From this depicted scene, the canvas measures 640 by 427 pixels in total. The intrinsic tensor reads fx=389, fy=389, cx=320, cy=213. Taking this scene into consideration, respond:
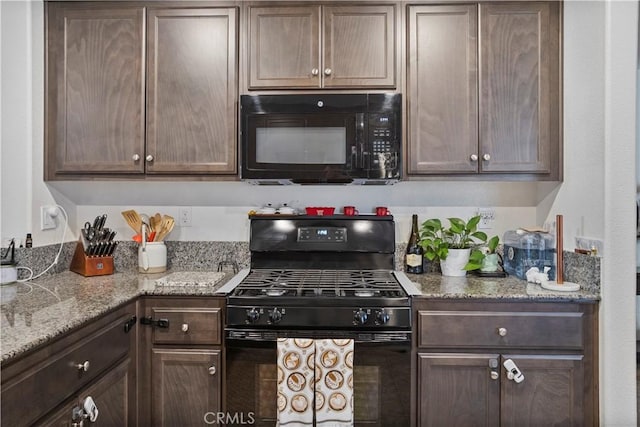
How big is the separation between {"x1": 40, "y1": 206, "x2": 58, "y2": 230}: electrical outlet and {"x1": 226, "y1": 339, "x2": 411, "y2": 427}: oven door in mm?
1230

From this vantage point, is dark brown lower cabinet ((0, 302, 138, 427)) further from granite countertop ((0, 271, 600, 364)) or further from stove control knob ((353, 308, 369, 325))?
stove control knob ((353, 308, 369, 325))

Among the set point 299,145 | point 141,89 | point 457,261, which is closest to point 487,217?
point 457,261

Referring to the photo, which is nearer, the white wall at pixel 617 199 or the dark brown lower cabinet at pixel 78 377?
the dark brown lower cabinet at pixel 78 377

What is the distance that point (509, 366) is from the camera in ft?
5.24

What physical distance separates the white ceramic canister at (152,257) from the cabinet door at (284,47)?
0.99m

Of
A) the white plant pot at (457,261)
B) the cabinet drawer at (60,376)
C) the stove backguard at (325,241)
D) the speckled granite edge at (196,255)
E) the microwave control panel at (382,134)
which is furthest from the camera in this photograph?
the speckled granite edge at (196,255)

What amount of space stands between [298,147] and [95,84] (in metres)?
1.09

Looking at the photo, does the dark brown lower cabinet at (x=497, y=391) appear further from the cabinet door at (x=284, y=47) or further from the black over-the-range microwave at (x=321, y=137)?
the cabinet door at (x=284, y=47)

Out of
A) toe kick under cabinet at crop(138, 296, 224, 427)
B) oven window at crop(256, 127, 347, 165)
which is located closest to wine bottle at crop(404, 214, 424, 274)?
oven window at crop(256, 127, 347, 165)

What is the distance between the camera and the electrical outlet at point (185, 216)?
2.30m

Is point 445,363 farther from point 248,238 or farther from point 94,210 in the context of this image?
point 94,210

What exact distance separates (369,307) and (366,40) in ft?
4.25

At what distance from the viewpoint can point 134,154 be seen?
198cm

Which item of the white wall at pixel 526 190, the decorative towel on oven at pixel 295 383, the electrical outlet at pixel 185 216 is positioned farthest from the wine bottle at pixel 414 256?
the electrical outlet at pixel 185 216
